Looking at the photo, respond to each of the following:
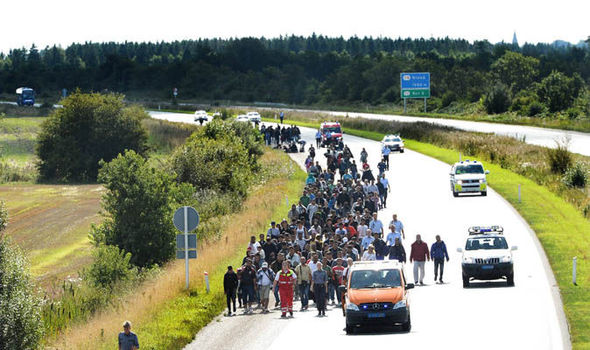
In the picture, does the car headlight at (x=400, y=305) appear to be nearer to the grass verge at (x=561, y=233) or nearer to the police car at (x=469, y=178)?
the grass verge at (x=561, y=233)

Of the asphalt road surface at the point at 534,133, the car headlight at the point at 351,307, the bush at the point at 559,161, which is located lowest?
the car headlight at the point at 351,307

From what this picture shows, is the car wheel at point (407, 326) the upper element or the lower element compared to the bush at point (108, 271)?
upper

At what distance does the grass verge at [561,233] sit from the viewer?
23062mm

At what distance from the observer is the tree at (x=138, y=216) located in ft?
140

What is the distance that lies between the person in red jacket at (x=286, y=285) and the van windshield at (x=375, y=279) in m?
2.63

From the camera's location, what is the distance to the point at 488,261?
26016mm

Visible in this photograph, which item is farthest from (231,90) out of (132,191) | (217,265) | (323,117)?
(217,265)

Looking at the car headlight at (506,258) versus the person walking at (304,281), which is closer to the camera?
the person walking at (304,281)

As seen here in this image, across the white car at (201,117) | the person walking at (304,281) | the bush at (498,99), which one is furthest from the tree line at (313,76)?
the person walking at (304,281)

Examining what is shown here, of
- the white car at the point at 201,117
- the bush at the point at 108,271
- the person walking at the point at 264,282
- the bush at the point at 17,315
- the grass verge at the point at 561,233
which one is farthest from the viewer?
the white car at the point at 201,117

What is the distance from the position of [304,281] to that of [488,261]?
5.47 meters

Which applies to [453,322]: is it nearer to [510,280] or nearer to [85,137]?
[510,280]

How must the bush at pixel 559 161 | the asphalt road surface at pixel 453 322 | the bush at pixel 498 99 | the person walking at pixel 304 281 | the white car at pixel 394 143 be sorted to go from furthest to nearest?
the bush at pixel 498 99
the white car at pixel 394 143
the bush at pixel 559 161
the person walking at pixel 304 281
the asphalt road surface at pixel 453 322

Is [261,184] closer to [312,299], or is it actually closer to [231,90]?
[312,299]
